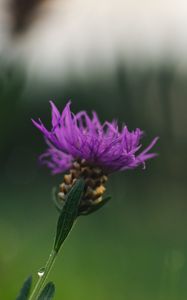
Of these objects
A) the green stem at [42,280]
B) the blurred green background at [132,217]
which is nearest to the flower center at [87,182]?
the green stem at [42,280]

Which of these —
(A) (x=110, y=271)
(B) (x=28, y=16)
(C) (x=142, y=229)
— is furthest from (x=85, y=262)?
(B) (x=28, y=16)

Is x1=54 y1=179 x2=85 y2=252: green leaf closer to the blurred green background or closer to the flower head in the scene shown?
the flower head

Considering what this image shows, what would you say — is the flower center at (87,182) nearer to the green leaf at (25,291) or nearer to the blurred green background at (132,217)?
the green leaf at (25,291)

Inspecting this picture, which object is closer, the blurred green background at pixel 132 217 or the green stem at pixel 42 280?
the green stem at pixel 42 280

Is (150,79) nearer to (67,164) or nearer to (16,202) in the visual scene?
(67,164)

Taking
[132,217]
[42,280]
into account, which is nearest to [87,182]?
[42,280]
